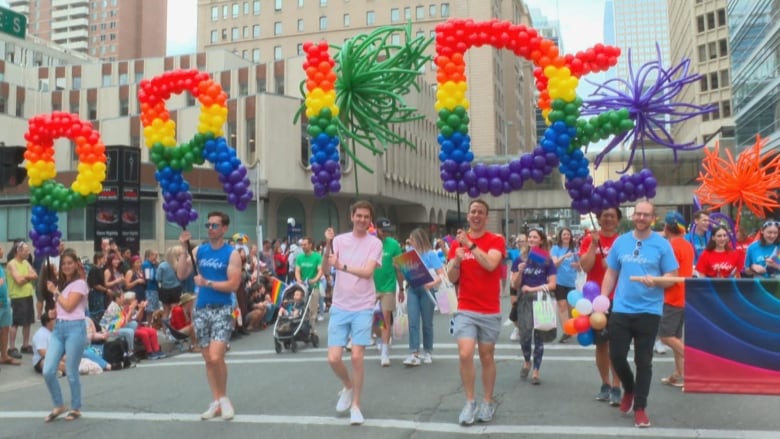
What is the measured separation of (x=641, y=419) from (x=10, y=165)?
934cm

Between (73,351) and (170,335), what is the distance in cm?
513

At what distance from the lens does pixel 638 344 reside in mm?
5648

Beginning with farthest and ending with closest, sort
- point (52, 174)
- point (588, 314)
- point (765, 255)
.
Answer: point (52, 174), point (765, 255), point (588, 314)

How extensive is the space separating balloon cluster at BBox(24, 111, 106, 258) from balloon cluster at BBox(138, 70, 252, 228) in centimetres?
163

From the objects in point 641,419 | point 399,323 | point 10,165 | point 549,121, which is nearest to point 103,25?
point 10,165

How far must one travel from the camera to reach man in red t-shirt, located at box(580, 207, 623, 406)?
6.51 metres

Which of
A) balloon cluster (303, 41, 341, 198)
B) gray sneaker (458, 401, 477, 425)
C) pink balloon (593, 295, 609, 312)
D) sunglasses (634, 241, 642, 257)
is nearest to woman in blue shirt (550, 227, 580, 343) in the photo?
balloon cluster (303, 41, 341, 198)

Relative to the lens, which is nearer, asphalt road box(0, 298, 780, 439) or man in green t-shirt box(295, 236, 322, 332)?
asphalt road box(0, 298, 780, 439)

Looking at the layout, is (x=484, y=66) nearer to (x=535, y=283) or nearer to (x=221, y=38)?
(x=221, y=38)

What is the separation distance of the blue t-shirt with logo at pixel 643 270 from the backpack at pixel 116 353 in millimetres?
7401

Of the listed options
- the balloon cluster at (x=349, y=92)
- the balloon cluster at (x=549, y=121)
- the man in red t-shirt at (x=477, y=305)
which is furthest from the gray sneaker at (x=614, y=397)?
the balloon cluster at (x=349, y=92)

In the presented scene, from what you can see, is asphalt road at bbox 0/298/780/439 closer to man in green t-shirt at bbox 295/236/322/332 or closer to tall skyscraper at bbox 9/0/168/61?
man in green t-shirt at bbox 295/236/322/332

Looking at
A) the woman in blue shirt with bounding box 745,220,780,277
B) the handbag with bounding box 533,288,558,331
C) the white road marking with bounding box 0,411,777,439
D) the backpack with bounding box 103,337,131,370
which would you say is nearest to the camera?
the white road marking with bounding box 0,411,777,439

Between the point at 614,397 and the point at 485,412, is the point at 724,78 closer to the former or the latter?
the point at 614,397
